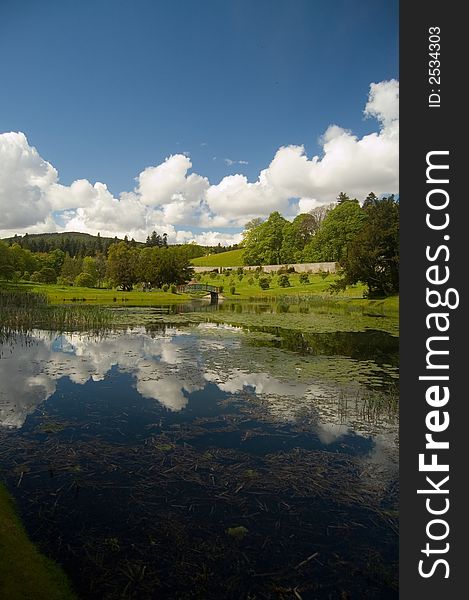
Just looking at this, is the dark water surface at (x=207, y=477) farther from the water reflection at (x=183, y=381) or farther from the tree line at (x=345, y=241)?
the tree line at (x=345, y=241)

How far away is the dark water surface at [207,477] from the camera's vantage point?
4.76m

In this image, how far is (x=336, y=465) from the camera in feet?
24.8

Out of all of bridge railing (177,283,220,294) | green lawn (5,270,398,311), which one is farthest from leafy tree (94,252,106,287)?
bridge railing (177,283,220,294)

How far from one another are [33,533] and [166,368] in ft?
32.7

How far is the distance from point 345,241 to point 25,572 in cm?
8677

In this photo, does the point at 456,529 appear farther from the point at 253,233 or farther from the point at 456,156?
the point at 253,233

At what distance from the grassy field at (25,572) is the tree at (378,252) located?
43.3 metres

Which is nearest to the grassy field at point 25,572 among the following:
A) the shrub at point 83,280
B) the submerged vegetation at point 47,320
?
the submerged vegetation at point 47,320

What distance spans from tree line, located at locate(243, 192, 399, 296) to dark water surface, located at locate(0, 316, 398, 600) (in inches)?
1286

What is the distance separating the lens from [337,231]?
285ft

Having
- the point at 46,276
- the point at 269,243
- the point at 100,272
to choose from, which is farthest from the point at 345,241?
the point at 46,276

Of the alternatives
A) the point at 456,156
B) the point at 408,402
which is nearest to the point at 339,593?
the point at 408,402

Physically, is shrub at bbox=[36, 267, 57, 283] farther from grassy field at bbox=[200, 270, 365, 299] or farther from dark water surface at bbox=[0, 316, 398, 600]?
dark water surface at bbox=[0, 316, 398, 600]

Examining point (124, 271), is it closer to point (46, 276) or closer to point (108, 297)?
point (108, 297)
